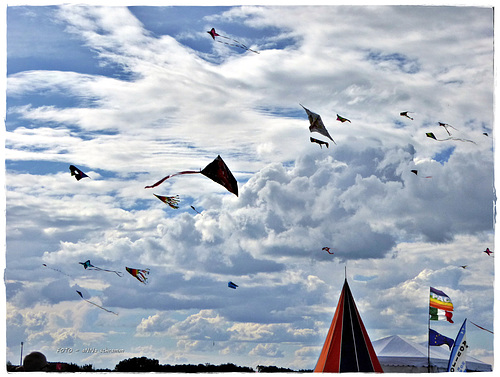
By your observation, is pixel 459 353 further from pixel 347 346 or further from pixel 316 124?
pixel 316 124

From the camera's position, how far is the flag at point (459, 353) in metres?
29.7

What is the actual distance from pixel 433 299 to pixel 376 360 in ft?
15.5

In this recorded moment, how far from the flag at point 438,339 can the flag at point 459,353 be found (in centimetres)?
75

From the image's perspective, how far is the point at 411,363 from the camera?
50.4 meters

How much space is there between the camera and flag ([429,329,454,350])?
3089 cm

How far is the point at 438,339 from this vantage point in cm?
3109

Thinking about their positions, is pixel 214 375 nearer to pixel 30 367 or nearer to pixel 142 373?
pixel 142 373

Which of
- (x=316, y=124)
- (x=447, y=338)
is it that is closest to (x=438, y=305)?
(x=447, y=338)

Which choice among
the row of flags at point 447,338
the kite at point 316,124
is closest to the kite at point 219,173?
the kite at point 316,124

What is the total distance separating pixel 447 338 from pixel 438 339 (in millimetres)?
429

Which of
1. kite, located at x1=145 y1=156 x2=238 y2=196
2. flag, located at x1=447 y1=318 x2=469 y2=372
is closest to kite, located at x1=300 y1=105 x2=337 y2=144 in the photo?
kite, located at x1=145 y1=156 x2=238 y2=196

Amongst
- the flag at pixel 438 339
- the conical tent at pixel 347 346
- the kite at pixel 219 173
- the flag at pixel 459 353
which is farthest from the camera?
the conical tent at pixel 347 346

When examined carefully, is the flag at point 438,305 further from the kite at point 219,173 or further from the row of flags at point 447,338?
the kite at point 219,173

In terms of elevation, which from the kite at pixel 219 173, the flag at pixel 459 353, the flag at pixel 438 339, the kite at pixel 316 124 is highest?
the kite at pixel 316 124
